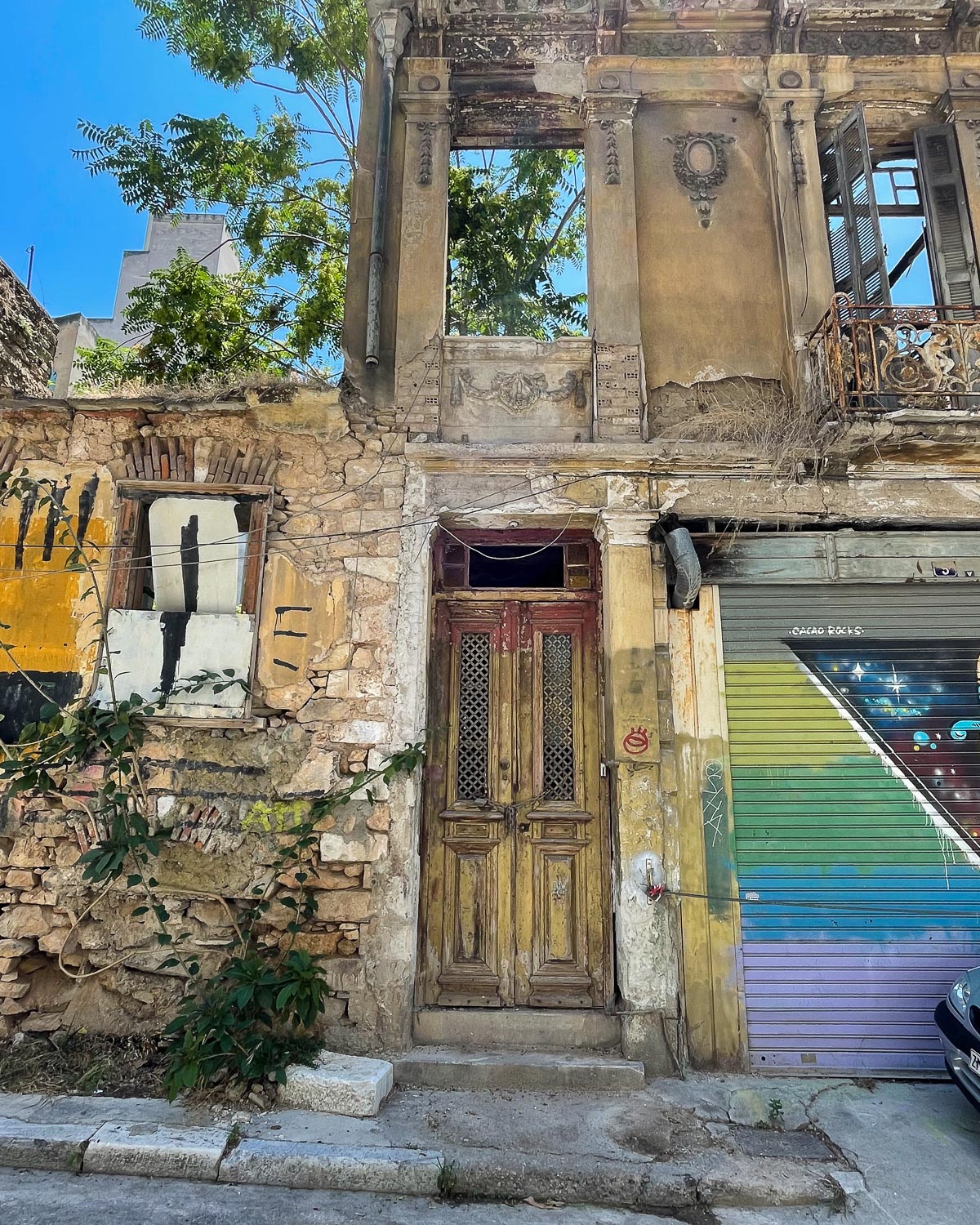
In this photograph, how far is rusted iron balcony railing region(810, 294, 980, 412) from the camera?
5797 millimetres

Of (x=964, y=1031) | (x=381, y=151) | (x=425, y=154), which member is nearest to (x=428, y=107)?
(x=425, y=154)

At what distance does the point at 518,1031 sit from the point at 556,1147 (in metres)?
1.25

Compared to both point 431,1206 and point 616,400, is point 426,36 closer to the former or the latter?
point 616,400

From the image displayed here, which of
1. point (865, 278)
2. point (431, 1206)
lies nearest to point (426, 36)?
point (865, 278)

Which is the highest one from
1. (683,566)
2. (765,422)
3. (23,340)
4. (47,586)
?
(23,340)

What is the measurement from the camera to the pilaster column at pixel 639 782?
5.21 metres

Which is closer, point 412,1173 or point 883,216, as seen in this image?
point 412,1173

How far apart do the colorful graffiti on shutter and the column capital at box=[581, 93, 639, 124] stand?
487cm

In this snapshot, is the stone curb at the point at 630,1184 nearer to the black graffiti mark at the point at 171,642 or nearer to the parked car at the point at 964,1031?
the parked car at the point at 964,1031

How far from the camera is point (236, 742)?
5641 millimetres

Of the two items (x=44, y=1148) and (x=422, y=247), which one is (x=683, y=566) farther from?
(x=44, y=1148)

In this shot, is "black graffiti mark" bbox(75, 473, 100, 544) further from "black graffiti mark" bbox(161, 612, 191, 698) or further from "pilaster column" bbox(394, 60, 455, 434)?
"pilaster column" bbox(394, 60, 455, 434)

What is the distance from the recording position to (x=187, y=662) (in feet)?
18.7

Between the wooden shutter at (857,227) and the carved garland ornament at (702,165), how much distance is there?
3.23 feet
